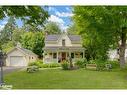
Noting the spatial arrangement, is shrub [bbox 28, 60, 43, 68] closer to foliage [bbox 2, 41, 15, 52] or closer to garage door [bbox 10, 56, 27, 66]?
garage door [bbox 10, 56, 27, 66]

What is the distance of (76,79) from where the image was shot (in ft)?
36.0

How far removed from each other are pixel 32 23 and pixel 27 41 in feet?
1.24

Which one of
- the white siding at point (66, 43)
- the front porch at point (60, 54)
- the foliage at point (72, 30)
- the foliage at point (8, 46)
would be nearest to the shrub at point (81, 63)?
the front porch at point (60, 54)

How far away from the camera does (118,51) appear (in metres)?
11.0

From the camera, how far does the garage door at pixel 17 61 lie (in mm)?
10930

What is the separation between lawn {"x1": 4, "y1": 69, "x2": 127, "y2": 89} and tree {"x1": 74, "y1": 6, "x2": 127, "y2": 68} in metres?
0.34

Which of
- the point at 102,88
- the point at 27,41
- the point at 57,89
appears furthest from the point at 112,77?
the point at 27,41

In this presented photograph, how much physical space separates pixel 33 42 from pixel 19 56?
0.37m

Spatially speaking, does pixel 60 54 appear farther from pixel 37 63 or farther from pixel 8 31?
pixel 8 31

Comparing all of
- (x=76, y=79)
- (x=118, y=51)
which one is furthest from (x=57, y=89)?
(x=118, y=51)

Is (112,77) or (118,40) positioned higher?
(118,40)
